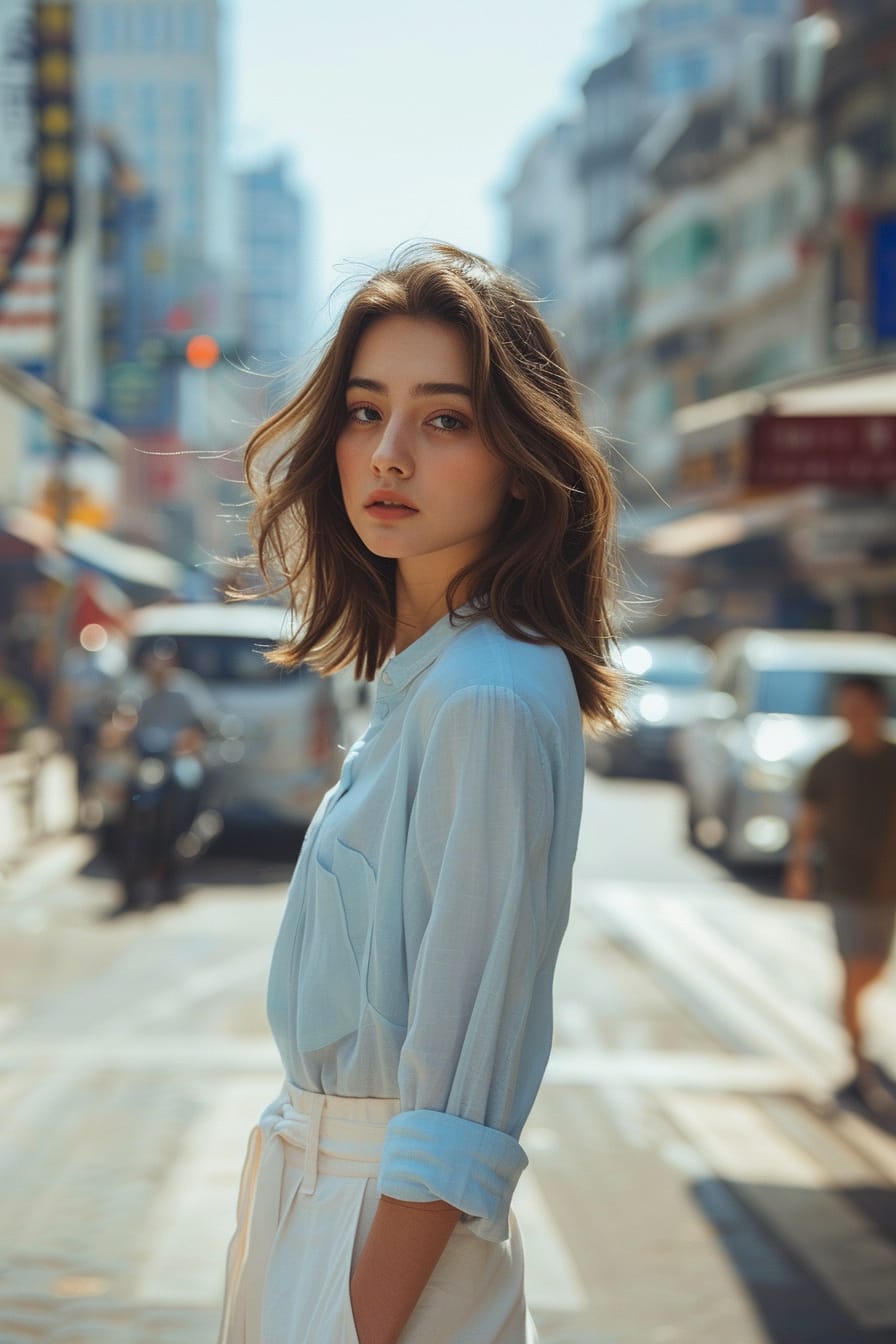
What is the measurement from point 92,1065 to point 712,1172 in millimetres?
2518

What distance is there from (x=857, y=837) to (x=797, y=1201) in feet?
7.80

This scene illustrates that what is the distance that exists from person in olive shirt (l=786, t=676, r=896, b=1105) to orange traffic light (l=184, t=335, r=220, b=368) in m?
7.24

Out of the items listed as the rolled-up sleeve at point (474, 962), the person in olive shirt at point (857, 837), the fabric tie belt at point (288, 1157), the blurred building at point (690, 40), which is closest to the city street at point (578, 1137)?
the person in olive shirt at point (857, 837)

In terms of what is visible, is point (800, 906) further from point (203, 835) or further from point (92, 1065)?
point (92, 1065)

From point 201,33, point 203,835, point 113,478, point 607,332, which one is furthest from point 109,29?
point 203,835

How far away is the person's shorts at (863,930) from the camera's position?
24.4ft

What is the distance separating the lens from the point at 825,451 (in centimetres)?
748

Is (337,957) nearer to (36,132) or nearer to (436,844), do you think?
(436,844)

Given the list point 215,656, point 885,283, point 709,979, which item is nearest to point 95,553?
point 215,656

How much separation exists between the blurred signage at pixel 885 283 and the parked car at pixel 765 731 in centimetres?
540

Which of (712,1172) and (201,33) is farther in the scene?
(201,33)

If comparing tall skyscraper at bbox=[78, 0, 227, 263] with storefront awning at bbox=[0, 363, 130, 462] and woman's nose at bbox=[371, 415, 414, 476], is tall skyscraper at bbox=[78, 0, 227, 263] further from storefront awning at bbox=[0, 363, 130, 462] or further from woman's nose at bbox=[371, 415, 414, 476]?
woman's nose at bbox=[371, 415, 414, 476]

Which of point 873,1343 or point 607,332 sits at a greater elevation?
point 607,332

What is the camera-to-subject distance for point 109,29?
114 m
